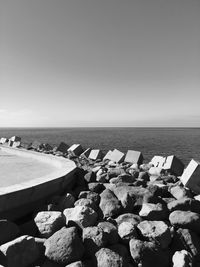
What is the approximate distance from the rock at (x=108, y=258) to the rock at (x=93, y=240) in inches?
4.9

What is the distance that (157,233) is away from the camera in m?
3.40

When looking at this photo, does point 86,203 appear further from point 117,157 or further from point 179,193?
point 117,157

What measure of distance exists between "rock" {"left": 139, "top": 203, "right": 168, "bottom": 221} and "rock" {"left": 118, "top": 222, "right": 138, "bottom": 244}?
60 cm

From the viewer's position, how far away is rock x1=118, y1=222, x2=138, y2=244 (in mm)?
3320

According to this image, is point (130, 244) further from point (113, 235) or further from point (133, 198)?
point (133, 198)

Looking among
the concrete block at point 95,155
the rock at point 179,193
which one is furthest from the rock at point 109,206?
the concrete block at point 95,155

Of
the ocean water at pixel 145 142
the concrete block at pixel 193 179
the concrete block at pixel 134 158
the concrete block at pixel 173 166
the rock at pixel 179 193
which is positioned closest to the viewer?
the rock at pixel 179 193

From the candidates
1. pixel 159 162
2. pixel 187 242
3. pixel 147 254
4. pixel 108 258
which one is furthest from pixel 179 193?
pixel 159 162

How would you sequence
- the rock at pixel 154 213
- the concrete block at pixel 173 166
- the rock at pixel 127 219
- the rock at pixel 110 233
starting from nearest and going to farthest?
the rock at pixel 110 233 → the rock at pixel 127 219 → the rock at pixel 154 213 → the concrete block at pixel 173 166

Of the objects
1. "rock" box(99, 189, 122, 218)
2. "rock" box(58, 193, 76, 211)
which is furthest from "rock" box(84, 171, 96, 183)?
"rock" box(58, 193, 76, 211)

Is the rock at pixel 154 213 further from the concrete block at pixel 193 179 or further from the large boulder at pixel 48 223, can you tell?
the concrete block at pixel 193 179

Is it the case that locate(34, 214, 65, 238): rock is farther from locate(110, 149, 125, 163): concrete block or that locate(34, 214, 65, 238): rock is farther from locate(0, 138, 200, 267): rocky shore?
locate(110, 149, 125, 163): concrete block

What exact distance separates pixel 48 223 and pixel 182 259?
203 centimetres

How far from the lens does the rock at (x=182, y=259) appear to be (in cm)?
305
